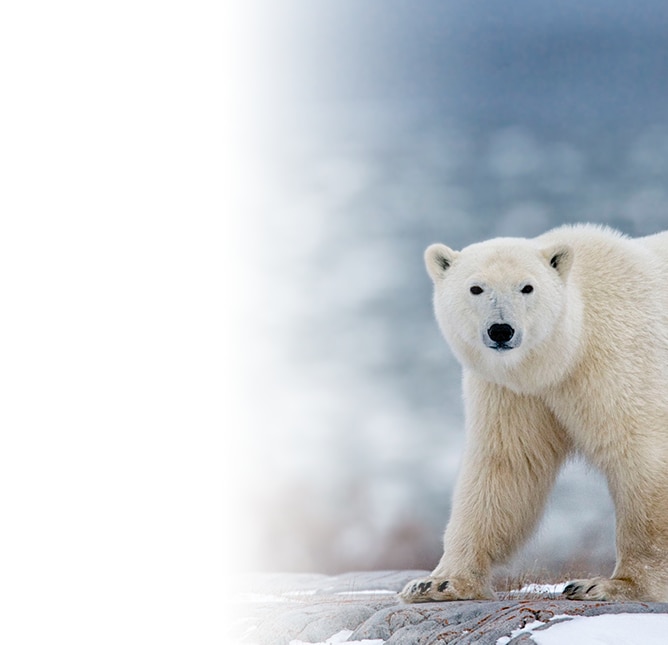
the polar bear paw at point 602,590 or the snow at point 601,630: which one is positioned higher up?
the polar bear paw at point 602,590

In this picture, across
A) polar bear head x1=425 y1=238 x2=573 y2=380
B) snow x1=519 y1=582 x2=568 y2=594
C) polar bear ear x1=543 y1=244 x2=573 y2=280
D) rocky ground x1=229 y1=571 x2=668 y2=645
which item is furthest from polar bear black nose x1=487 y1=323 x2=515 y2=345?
snow x1=519 y1=582 x2=568 y2=594

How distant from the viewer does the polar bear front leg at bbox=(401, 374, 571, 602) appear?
4.43 m

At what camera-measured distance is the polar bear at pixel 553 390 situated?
4000 mm

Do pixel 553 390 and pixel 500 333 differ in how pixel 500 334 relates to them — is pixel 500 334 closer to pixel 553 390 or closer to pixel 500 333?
pixel 500 333

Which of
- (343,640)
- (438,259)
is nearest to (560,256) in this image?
(438,259)

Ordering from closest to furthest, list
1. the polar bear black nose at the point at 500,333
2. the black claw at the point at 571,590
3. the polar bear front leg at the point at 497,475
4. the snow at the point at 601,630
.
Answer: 1. the snow at the point at 601,630
2. the polar bear black nose at the point at 500,333
3. the black claw at the point at 571,590
4. the polar bear front leg at the point at 497,475

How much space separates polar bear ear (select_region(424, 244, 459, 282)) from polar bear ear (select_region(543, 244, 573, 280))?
1.38 ft

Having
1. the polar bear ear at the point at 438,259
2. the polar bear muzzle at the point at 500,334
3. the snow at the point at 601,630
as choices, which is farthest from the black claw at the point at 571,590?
the polar bear ear at the point at 438,259

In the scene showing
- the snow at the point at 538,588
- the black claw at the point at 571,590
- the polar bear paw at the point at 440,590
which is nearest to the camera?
the black claw at the point at 571,590

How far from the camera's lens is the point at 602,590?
156 inches

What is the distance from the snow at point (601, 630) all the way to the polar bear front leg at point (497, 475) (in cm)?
123

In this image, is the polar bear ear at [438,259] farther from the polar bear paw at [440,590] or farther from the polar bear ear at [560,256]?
the polar bear paw at [440,590]

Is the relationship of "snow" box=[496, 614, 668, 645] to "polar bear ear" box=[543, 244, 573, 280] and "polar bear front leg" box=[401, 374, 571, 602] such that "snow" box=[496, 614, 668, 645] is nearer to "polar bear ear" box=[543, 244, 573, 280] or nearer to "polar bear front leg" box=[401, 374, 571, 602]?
"polar bear front leg" box=[401, 374, 571, 602]

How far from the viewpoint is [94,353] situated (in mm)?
6688
